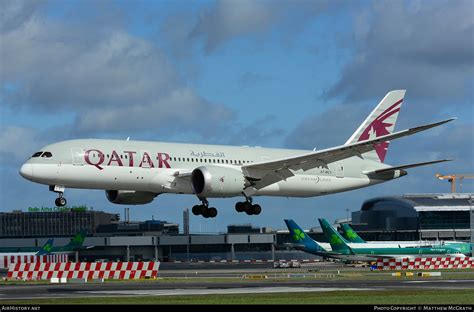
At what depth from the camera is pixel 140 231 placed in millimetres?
A: 183875

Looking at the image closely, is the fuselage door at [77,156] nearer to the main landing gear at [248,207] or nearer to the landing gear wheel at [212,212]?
the landing gear wheel at [212,212]

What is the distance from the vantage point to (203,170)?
69375 mm

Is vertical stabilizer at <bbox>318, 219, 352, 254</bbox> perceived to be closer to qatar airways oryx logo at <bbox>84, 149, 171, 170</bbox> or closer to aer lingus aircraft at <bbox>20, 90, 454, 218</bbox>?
aer lingus aircraft at <bbox>20, 90, 454, 218</bbox>

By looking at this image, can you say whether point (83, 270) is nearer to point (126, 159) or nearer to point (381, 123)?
point (126, 159)

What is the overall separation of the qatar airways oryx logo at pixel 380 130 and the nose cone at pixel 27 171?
1171 inches

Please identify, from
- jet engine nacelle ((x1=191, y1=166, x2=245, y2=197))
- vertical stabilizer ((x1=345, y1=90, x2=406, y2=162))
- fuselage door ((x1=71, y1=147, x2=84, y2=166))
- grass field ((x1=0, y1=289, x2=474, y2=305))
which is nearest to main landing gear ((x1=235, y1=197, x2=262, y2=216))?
jet engine nacelle ((x1=191, y1=166, x2=245, y2=197))

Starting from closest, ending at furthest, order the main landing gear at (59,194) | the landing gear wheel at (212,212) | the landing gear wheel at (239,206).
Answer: the main landing gear at (59,194) < the landing gear wheel at (212,212) < the landing gear wheel at (239,206)

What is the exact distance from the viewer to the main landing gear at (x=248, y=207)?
74625 mm

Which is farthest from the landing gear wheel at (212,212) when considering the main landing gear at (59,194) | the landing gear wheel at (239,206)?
the main landing gear at (59,194)

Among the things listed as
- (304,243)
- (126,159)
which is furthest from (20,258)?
(126,159)

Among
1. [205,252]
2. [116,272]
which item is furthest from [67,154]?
[205,252]

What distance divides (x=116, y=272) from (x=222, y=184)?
385 inches

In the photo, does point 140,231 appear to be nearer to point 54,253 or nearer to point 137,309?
point 54,253

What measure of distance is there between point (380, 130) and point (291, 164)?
48.4ft
